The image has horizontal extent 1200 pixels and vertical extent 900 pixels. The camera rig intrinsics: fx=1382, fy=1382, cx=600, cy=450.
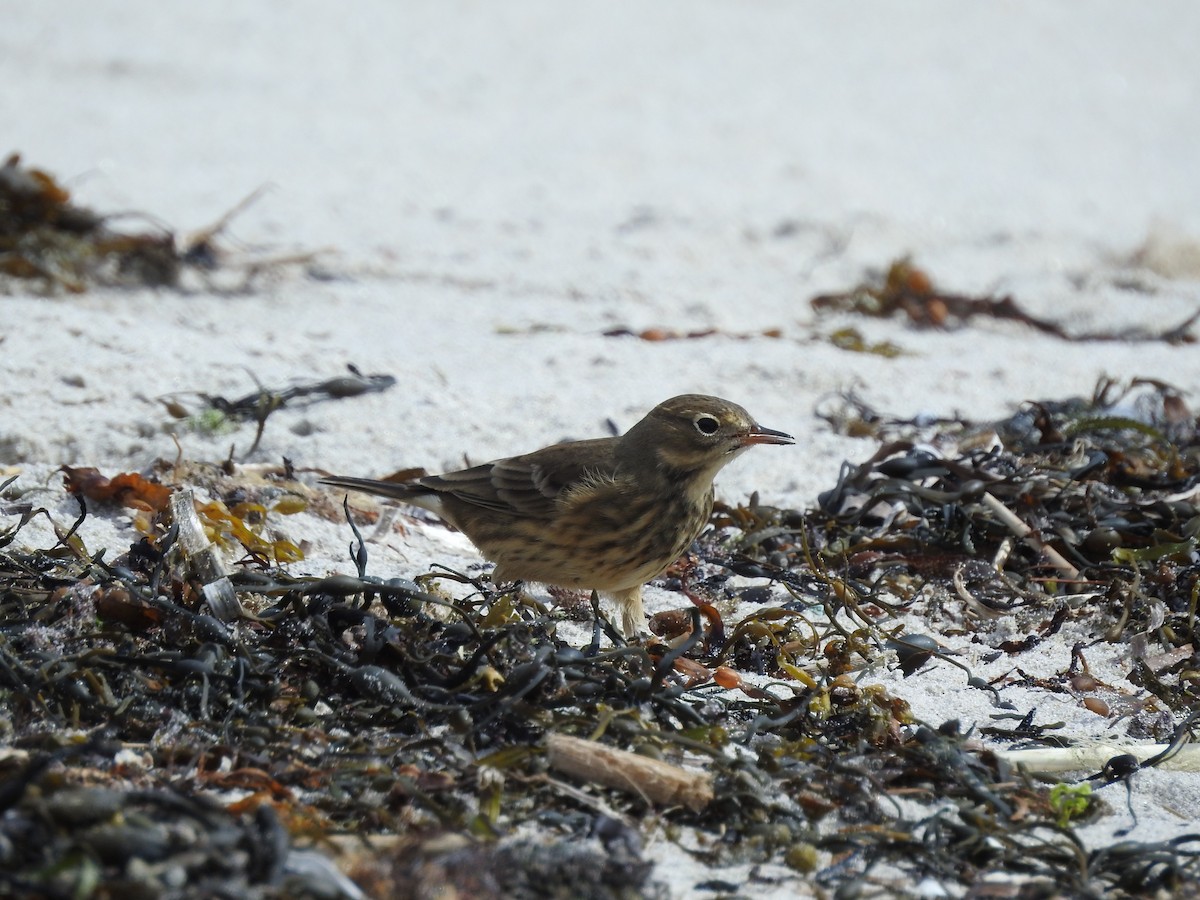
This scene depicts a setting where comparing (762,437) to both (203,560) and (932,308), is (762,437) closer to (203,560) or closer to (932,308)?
(203,560)

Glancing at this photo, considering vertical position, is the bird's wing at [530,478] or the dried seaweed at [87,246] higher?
the dried seaweed at [87,246]

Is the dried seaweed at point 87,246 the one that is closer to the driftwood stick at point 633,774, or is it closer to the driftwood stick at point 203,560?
the driftwood stick at point 203,560

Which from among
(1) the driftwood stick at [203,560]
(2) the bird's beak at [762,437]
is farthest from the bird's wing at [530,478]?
(1) the driftwood stick at [203,560]

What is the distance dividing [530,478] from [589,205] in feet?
16.4

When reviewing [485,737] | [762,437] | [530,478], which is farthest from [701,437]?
[485,737]

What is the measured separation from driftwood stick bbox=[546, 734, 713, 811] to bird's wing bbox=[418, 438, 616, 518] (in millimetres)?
1670

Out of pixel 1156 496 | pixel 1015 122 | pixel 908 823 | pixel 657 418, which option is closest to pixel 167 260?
pixel 657 418

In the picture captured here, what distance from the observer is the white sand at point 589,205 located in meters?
6.25

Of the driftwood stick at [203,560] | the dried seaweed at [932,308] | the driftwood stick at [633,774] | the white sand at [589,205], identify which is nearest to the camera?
the driftwood stick at [633,774]

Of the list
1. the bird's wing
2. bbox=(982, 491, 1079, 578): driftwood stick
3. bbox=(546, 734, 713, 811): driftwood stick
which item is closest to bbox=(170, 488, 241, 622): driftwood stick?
the bird's wing

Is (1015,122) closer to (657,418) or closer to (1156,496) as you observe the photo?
(1156,496)

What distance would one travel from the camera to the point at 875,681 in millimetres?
4344

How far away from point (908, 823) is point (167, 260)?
19.5ft

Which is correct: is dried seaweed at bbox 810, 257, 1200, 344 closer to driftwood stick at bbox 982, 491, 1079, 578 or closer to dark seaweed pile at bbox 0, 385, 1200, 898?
driftwood stick at bbox 982, 491, 1079, 578
